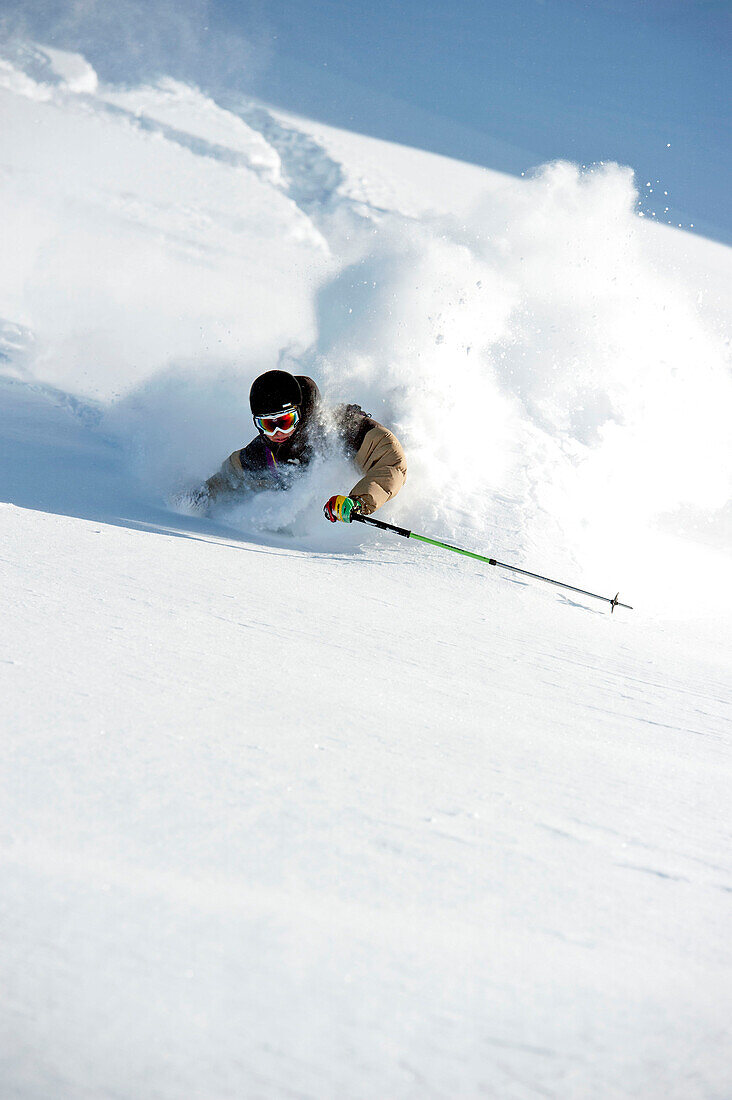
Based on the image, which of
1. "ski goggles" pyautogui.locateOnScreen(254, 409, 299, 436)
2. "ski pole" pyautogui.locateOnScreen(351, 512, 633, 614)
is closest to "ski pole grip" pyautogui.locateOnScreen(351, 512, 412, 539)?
"ski pole" pyautogui.locateOnScreen(351, 512, 633, 614)

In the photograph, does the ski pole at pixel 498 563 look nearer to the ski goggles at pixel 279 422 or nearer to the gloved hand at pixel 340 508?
the gloved hand at pixel 340 508

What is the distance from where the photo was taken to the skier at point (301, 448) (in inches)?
133

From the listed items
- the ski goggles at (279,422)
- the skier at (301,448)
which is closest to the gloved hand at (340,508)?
the skier at (301,448)

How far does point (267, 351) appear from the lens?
18.4 ft

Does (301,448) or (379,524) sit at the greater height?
(301,448)

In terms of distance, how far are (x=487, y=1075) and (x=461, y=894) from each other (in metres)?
0.20

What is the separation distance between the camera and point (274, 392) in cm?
342

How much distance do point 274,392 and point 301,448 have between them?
0.39 metres

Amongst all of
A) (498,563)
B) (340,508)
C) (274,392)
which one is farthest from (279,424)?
(498,563)

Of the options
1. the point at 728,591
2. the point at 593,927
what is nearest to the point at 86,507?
the point at 593,927

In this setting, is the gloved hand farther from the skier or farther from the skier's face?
the skier's face

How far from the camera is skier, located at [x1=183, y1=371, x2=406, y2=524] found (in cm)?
337

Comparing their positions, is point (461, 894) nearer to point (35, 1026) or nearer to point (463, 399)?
point (35, 1026)

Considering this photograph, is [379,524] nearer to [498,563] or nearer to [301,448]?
[498,563]
